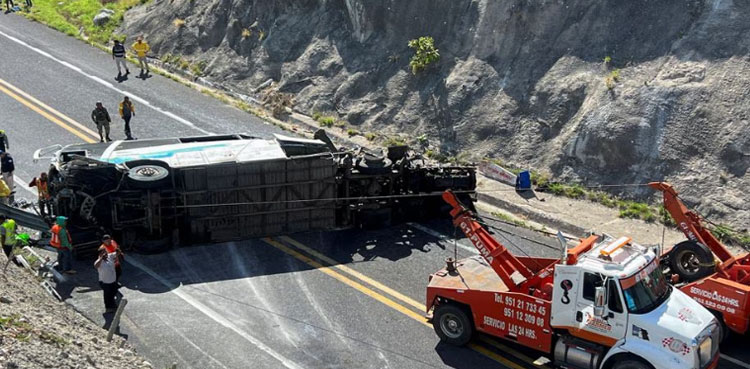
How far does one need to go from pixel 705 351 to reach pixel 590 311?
5.68 ft

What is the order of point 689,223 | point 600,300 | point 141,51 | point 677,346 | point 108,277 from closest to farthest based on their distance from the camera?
point 677,346 → point 600,300 → point 108,277 → point 689,223 → point 141,51

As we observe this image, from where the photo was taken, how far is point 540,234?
761 inches

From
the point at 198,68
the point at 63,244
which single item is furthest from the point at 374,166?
the point at 198,68

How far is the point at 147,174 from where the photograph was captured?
17.8m

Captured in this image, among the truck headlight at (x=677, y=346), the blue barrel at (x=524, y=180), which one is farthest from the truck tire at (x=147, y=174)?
the truck headlight at (x=677, y=346)

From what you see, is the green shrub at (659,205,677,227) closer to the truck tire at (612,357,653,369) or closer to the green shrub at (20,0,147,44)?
the truck tire at (612,357,653,369)

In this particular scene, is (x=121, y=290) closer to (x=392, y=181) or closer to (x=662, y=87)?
(x=392, y=181)

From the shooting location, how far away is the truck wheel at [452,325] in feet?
47.0

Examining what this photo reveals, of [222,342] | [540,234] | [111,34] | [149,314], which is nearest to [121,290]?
[149,314]

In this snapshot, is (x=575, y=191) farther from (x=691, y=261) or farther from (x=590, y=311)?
(x=590, y=311)

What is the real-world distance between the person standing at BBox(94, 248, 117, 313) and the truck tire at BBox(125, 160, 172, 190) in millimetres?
2531

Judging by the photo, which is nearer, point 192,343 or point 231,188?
point 192,343

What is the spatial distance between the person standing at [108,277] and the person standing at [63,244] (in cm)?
161

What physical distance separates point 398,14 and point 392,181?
9309 mm
